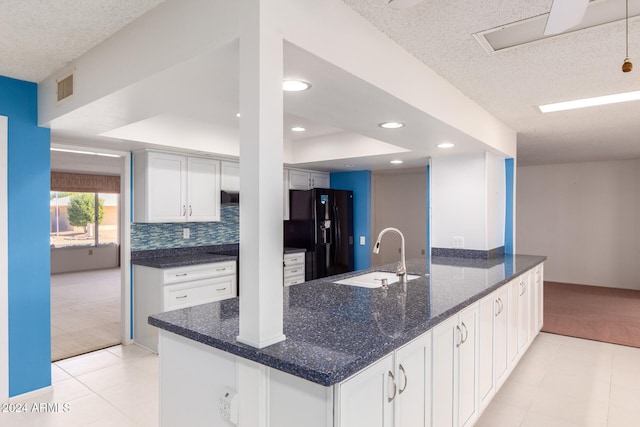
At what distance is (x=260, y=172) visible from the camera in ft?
4.21

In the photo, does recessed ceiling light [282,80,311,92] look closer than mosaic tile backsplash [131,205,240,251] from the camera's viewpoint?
Yes

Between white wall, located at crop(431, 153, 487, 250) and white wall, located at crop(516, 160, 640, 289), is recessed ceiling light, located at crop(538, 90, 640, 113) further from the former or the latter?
white wall, located at crop(516, 160, 640, 289)

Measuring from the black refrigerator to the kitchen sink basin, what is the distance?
235cm

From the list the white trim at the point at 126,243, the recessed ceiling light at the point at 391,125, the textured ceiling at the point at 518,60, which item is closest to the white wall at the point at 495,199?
the textured ceiling at the point at 518,60

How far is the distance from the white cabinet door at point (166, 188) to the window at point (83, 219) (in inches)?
259

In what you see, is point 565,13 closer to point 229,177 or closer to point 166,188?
point 166,188

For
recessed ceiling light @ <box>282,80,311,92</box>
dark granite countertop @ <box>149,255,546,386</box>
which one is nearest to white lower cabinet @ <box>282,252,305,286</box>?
dark granite countertop @ <box>149,255,546,386</box>

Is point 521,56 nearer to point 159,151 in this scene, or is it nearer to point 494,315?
point 494,315

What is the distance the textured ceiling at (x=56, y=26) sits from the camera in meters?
1.69

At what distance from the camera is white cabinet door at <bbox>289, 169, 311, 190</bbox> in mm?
5539

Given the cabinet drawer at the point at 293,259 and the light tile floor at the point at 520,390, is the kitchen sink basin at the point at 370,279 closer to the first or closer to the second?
the light tile floor at the point at 520,390

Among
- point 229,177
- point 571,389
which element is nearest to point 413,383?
point 571,389

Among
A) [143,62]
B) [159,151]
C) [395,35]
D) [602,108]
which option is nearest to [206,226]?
[159,151]

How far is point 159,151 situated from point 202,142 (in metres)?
0.44
